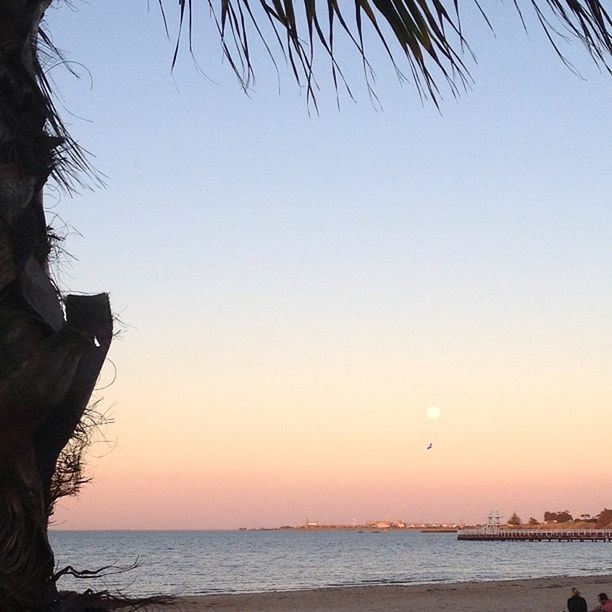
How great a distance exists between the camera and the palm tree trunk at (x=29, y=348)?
1.28m

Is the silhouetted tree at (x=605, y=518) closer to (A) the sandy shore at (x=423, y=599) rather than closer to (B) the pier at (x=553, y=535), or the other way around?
(B) the pier at (x=553, y=535)

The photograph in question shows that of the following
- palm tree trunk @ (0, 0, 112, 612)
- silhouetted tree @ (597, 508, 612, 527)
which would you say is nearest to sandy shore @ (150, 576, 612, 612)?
Result: palm tree trunk @ (0, 0, 112, 612)

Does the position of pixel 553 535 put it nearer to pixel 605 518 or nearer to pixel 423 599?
pixel 605 518

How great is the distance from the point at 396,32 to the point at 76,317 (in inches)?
31.8

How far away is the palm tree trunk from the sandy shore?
100 ft

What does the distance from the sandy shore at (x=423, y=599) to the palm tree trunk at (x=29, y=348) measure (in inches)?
1205

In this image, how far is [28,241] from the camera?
1.38 m

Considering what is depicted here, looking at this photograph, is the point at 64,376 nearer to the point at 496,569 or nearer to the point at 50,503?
the point at 50,503

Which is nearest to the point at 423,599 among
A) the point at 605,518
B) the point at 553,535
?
the point at 553,535

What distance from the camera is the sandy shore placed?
109ft

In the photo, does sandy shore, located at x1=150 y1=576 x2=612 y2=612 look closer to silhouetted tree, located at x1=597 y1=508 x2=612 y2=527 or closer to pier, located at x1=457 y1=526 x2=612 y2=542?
pier, located at x1=457 y1=526 x2=612 y2=542

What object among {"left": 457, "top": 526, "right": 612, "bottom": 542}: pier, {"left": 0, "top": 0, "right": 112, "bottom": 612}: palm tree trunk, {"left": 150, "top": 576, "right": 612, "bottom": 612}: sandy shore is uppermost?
{"left": 0, "top": 0, "right": 112, "bottom": 612}: palm tree trunk

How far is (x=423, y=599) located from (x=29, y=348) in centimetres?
4022

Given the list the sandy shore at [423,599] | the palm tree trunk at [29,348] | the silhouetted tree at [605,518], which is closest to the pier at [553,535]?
the silhouetted tree at [605,518]
